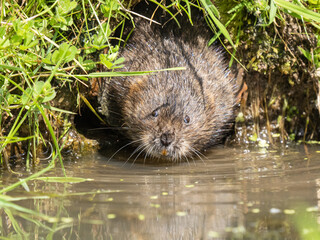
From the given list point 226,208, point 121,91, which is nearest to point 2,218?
point 226,208

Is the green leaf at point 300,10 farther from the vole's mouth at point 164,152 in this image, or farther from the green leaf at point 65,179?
the green leaf at point 65,179

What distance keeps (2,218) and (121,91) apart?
6.14 ft

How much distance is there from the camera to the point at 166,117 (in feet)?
12.1

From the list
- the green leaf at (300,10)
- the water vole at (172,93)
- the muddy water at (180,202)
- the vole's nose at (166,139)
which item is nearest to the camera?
the muddy water at (180,202)

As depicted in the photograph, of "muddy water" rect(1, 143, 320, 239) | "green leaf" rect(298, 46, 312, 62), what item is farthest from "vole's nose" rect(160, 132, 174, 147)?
"green leaf" rect(298, 46, 312, 62)

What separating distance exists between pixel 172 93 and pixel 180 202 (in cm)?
137

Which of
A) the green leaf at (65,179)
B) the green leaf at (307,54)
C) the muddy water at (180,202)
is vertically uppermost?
A: the green leaf at (307,54)

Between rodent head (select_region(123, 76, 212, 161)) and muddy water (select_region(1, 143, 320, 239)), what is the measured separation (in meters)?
0.18

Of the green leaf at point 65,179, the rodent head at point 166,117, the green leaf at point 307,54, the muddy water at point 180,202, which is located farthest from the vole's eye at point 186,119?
the green leaf at point 307,54

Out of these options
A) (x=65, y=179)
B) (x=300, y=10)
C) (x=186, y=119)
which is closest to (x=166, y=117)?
(x=186, y=119)

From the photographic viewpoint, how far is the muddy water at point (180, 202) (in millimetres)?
2160

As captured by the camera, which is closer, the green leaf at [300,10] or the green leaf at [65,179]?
the green leaf at [65,179]

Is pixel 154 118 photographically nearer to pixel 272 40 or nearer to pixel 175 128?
pixel 175 128

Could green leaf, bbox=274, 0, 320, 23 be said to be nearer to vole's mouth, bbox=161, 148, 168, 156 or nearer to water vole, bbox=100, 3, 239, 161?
water vole, bbox=100, 3, 239, 161
